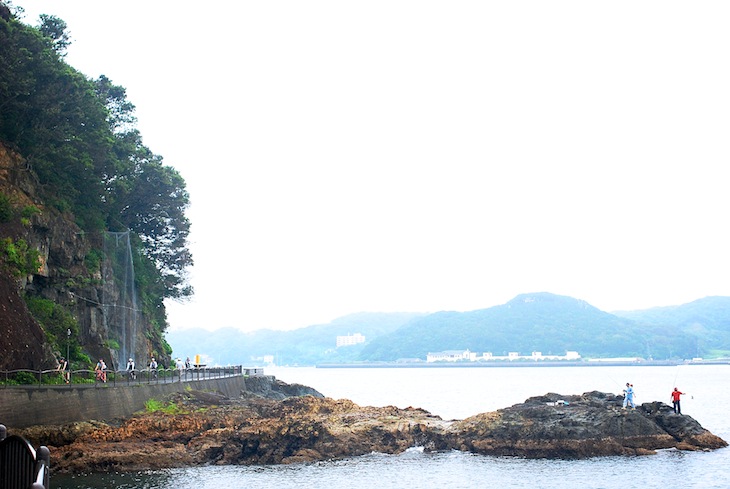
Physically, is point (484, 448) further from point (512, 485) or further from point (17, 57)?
point (17, 57)

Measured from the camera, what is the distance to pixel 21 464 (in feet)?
39.0

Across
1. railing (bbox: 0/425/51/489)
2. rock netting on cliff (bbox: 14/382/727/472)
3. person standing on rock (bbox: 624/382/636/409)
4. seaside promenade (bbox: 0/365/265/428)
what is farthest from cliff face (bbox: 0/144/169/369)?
person standing on rock (bbox: 624/382/636/409)

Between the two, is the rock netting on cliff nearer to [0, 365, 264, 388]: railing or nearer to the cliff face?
[0, 365, 264, 388]: railing

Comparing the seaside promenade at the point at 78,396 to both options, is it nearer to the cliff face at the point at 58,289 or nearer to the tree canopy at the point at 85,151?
the cliff face at the point at 58,289

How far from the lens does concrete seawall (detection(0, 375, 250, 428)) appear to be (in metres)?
32.7

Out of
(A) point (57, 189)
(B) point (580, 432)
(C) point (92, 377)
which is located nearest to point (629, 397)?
(B) point (580, 432)

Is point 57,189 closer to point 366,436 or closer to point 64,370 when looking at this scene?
point 64,370

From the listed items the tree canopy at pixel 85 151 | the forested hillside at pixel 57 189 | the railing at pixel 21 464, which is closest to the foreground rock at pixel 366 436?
the forested hillside at pixel 57 189

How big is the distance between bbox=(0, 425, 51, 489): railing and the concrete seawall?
21737mm

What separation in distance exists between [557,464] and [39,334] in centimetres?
2553

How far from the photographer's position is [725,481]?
3156 centimetres

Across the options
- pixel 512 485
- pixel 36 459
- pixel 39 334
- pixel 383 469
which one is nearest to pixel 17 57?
pixel 39 334

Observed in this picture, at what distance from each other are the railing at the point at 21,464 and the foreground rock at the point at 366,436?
2181 cm

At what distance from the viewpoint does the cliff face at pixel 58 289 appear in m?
37.5
